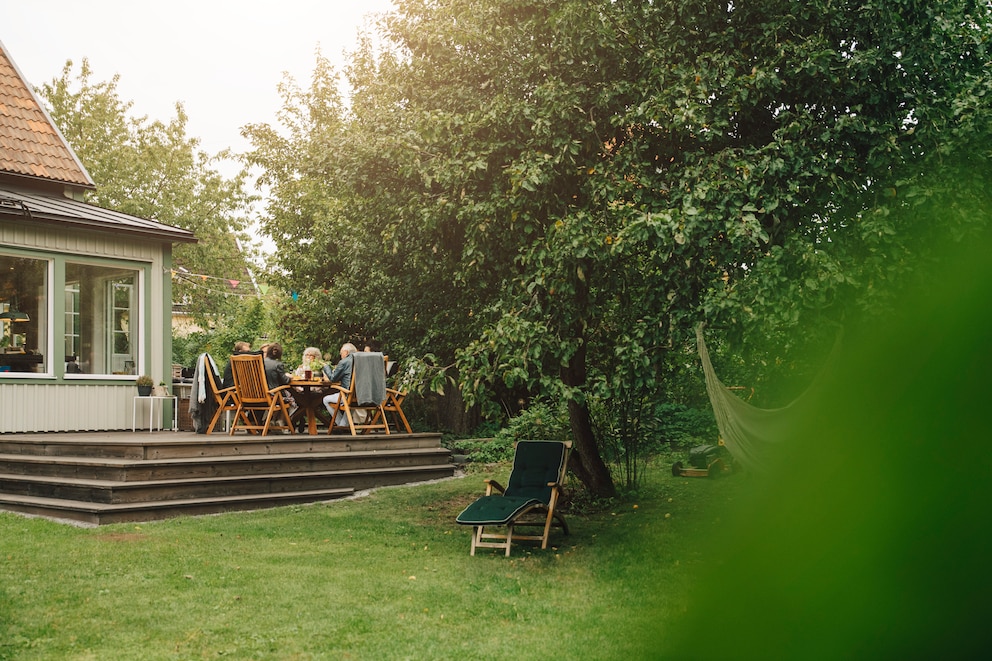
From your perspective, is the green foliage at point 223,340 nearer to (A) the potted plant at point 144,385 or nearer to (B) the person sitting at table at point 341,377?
(A) the potted plant at point 144,385

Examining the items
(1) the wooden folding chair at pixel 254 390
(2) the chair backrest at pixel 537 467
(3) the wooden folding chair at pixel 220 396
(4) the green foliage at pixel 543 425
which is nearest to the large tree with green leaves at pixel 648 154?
(2) the chair backrest at pixel 537 467

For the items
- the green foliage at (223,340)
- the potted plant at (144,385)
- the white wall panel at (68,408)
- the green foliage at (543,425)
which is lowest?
the green foliage at (543,425)

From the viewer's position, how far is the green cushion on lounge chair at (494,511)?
8070 mm

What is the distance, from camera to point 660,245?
23.2 feet

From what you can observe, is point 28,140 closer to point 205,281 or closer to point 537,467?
point 537,467

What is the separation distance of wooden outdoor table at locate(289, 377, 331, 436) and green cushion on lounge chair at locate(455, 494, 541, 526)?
166 inches

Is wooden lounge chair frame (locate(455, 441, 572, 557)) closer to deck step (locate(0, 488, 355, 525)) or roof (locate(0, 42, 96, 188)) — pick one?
deck step (locate(0, 488, 355, 525))

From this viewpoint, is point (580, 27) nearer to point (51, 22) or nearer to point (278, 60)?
point (278, 60)

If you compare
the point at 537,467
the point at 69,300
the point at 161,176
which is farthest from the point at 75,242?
the point at 161,176

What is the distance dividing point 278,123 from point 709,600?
1027 inches

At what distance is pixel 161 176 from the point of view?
33531mm

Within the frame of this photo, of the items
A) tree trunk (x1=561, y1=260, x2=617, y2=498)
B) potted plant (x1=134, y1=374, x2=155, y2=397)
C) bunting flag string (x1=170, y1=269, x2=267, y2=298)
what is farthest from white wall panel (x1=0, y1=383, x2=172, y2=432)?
bunting flag string (x1=170, y1=269, x2=267, y2=298)

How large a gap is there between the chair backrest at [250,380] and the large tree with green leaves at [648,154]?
302 cm

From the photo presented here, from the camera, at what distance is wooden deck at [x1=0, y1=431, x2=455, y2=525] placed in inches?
377
